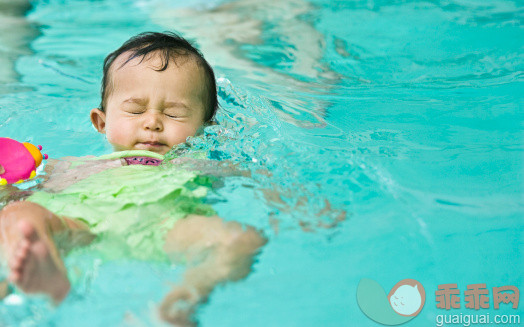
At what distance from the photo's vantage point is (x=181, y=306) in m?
1.56

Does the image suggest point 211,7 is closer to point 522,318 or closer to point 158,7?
point 158,7

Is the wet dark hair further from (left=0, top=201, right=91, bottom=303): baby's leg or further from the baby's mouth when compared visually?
(left=0, top=201, right=91, bottom=303): baby's leg

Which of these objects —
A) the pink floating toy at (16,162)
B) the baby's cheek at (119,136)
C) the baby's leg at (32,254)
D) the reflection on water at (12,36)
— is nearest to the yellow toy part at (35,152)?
the pink floating toy at (16,162)

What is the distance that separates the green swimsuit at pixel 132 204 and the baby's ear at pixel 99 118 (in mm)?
692

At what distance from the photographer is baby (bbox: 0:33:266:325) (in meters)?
1.52

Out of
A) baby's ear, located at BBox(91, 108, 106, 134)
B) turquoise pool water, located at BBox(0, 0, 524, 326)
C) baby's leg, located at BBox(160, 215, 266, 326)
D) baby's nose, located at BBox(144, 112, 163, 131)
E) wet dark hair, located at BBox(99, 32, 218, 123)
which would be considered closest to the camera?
baby's leg, located at BBox(160, 215, 266, 326)

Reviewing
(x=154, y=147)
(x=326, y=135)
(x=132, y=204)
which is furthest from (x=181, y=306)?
(x=326, y=135)

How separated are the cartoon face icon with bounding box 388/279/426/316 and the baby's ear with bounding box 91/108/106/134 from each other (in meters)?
1.89

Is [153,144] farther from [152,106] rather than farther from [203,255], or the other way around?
[203,255]

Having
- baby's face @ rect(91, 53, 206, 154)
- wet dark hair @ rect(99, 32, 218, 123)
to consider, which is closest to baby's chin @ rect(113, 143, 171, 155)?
baby's face @ rect(91, 53, 206, 154)

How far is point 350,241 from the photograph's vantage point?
2012 mm

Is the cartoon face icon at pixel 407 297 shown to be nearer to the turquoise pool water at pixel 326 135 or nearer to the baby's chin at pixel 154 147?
the turquoise pool water at pixel 326 135

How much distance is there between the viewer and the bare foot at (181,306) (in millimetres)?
1530

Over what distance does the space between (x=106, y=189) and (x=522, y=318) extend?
5.41 feet
